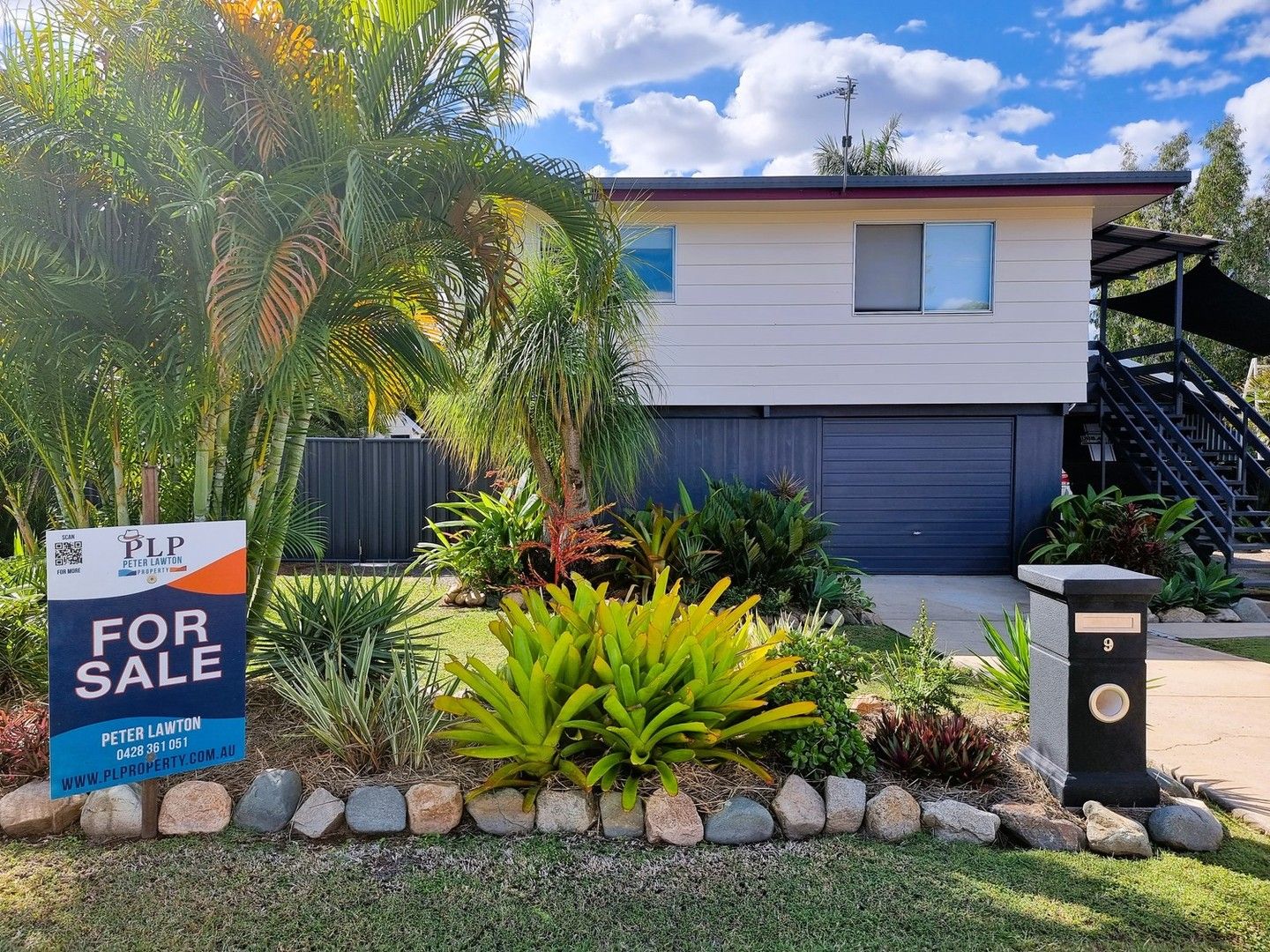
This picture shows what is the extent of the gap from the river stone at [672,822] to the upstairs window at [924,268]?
758 cm

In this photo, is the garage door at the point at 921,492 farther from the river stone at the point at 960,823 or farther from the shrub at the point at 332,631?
the river stone at the point at 960,823

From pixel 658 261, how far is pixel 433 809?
7531 mm

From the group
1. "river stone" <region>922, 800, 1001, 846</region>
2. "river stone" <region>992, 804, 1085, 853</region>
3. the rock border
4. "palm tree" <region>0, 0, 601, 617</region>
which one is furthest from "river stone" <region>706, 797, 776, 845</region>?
"palm tree" <region>0, 0, 601, 617</region>

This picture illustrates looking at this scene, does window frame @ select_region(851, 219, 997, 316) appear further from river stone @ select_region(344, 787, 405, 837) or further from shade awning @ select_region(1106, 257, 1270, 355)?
river stone @ select_region(344, 787, 405, 837)

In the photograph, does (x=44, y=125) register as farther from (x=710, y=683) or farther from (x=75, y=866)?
(x=710, y=683)

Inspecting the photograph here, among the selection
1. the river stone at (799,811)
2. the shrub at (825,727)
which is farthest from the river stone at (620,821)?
the shrub at (825,727)

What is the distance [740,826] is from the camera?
9.77 feet

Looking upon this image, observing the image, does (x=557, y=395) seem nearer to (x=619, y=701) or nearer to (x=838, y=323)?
(x=619, y=701)

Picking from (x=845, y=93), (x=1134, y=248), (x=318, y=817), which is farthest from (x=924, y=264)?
(x=318, y=817)

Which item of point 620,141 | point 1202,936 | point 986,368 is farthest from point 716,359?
point 1202,936

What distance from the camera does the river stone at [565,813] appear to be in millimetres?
3004

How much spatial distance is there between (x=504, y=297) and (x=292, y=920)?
3.14 m

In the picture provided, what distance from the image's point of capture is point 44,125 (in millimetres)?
3230

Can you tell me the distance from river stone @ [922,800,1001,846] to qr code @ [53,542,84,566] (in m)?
3.36
